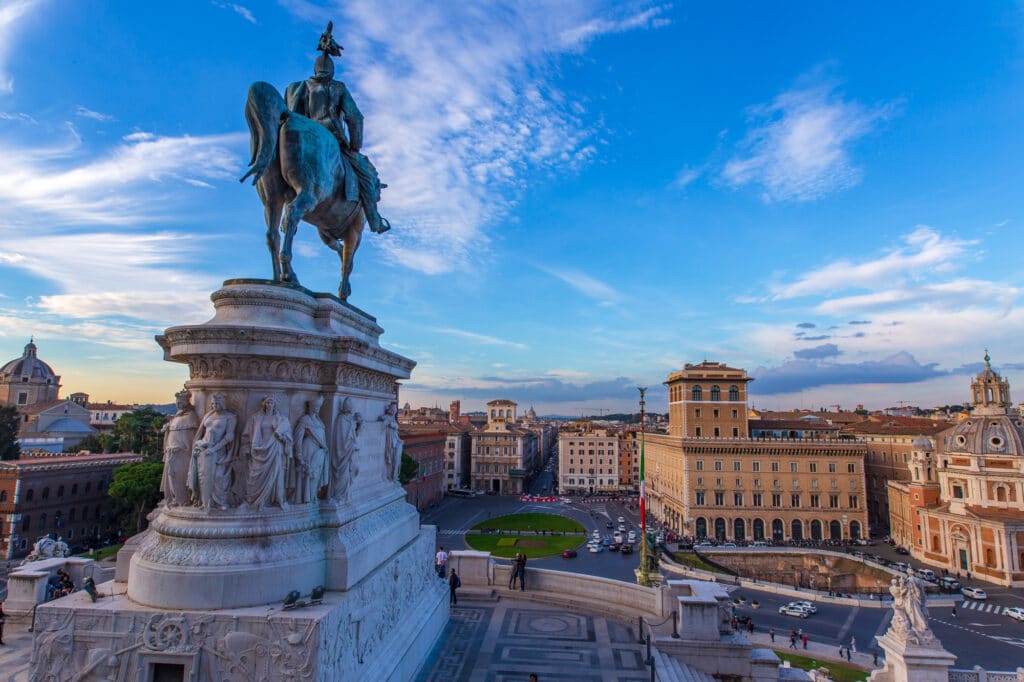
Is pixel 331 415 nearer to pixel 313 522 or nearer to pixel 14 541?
pixel 313 522

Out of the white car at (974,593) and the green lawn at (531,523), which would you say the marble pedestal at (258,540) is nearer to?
the white car at (974,593)

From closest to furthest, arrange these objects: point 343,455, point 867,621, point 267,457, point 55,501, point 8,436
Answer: point 267,457
point 343,455
point 867,621
point 55,501
point 8,436

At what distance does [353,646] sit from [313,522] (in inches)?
64.7

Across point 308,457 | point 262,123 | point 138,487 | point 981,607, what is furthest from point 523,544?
point 262,123

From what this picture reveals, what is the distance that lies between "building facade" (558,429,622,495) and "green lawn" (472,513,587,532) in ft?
87.9

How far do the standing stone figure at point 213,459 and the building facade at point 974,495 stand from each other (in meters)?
56.9

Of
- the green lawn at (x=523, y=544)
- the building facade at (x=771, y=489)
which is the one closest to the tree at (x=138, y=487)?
the green lawn at (x=523, y=544)

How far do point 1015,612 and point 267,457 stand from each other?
155ft

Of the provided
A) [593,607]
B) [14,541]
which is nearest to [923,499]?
[593,607]

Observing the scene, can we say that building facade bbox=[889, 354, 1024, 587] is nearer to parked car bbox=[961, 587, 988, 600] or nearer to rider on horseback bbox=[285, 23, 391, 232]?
parked car bbox=[961, 587, 988, 600]

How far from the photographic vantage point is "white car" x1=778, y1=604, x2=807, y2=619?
33.4 metres

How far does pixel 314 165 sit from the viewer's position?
8.60m

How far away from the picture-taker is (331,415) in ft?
26.0

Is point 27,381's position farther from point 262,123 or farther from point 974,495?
point 974,495
